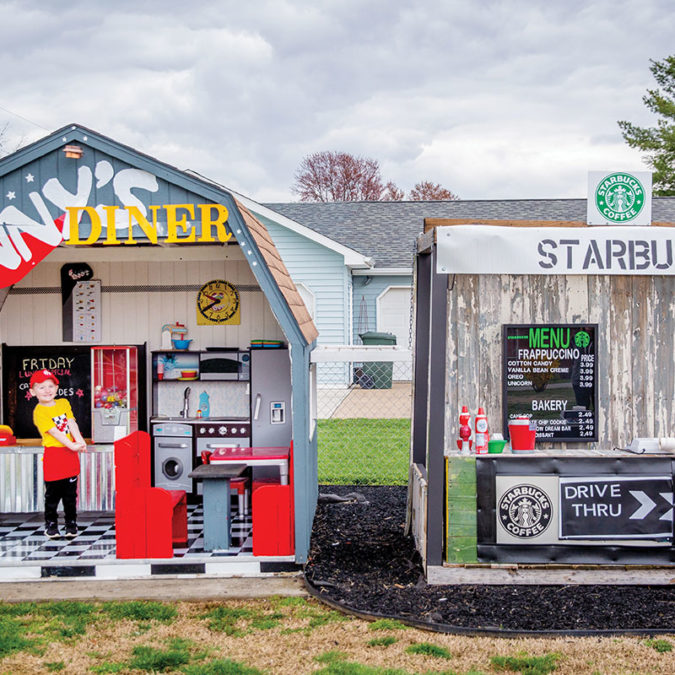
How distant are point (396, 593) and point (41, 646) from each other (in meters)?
2.32

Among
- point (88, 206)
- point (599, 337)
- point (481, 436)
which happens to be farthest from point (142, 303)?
point (599, 337)

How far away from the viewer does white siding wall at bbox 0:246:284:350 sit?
8.00 metres

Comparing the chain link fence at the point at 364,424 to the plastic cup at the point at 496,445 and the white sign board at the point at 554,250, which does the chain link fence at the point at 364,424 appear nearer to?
the plastic cup at the point at 496,445

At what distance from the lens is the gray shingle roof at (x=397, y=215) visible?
20.2 metres

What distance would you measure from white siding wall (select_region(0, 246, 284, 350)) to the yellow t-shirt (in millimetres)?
1639

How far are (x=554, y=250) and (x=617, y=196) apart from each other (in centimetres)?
75

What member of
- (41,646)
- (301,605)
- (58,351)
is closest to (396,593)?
(301,605)

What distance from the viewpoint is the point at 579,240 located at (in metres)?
5.53

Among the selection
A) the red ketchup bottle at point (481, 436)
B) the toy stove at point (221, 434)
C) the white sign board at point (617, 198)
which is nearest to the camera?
the red ketchup bottle at point (481, 436)

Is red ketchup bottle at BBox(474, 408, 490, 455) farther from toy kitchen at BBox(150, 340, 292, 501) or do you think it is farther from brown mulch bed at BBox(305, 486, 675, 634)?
toy kitchen at BBox(150, 340, 292, 501)

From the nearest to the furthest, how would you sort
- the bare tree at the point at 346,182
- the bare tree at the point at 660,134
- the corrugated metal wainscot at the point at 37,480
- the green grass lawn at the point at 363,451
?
the corrugated metal wainscot at the point at 37,480 → the green grass lawn at the point at 363,451 → the bare tree at the point at 660,134 → the bare tree at the point at 346,182

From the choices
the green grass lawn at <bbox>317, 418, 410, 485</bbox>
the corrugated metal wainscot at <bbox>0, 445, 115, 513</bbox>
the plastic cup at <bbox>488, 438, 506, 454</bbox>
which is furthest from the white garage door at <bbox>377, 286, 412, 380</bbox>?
the plastic cup at <bbox>488, 438, 506, 454</bbox>

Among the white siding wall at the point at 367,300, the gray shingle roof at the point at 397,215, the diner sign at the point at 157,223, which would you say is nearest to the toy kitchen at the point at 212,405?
the diner sign at the point at 157,223

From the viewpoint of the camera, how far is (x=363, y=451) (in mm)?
10617
